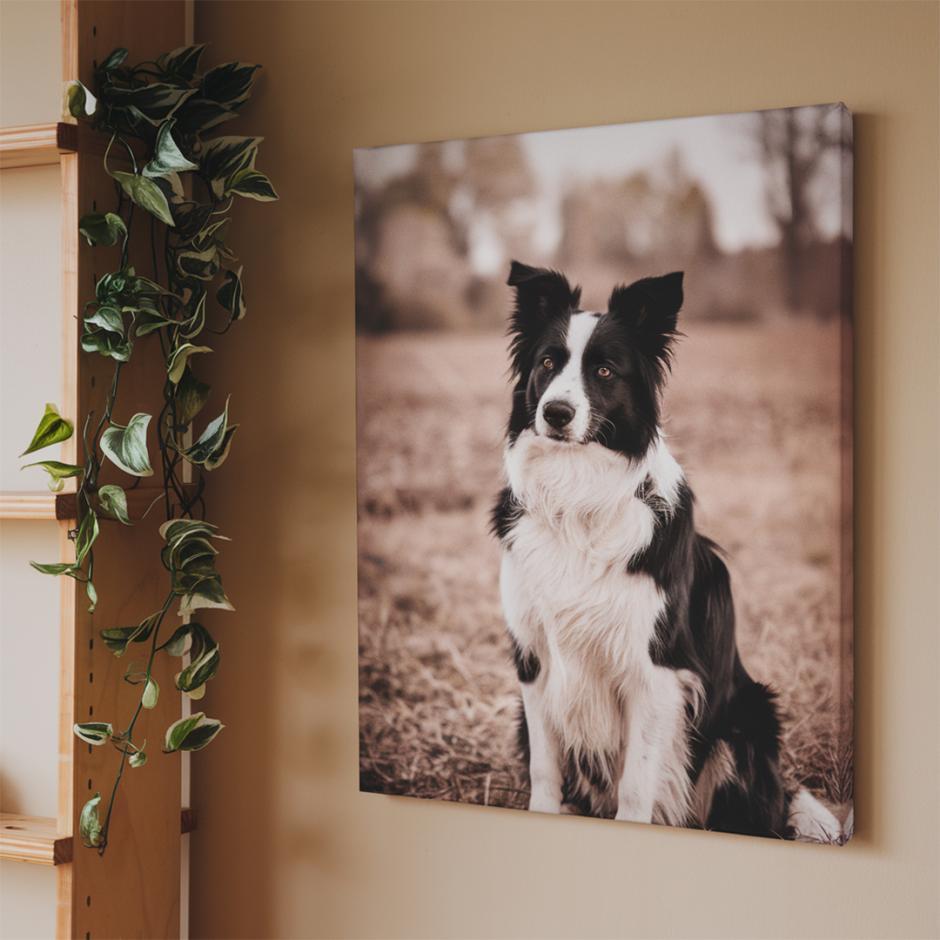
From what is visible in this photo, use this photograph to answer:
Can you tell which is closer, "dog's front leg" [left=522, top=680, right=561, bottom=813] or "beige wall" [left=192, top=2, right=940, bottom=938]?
"beige wall" [left=192, top=2, right=940, bottom=938]

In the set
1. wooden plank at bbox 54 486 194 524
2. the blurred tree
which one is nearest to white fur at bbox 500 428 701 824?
the blurred tree

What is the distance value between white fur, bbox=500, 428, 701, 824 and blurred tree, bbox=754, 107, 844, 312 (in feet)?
0.96

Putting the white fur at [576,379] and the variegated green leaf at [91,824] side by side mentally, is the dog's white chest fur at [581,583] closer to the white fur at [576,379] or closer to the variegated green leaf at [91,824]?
the white fur at [576,379]

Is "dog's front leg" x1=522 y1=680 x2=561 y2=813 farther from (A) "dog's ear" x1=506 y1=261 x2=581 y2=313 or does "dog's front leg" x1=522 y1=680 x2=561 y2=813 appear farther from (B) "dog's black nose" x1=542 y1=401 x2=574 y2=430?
(A) "dog's ear" x1=506 y1=261 x2=581 y2=313

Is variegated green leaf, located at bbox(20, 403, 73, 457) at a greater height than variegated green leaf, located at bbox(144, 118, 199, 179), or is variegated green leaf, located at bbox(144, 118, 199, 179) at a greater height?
variegated green leaf, located at bbox(144, 118, 199, 179)

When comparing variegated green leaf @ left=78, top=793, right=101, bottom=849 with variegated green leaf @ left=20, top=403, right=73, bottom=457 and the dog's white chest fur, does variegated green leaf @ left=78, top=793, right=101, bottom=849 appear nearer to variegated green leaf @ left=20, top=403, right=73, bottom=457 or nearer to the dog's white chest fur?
variegated green leaf @ left=20, top=403, right=73, bottom=457

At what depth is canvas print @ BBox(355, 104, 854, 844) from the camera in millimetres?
1521

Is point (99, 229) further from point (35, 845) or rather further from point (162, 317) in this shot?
point (35, 845)

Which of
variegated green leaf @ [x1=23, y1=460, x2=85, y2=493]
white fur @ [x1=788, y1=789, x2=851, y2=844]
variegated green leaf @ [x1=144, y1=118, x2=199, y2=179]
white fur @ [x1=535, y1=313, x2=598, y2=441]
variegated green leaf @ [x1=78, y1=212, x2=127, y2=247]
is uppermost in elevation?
variegated green leaf @ [x1=144, y1=118, x2=199, y2=179]

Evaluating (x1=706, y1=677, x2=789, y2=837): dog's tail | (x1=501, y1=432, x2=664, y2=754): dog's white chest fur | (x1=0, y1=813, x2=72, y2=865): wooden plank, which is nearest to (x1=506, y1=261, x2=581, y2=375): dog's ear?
(x1=501, y1=432, x2=664, y2=754): dog's white chest fur

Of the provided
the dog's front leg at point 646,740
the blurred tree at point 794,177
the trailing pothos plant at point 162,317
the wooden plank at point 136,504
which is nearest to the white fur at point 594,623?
the dog's front leg at point 646,740

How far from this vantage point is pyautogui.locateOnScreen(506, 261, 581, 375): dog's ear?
164cm

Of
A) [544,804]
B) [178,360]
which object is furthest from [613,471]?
[178,360]

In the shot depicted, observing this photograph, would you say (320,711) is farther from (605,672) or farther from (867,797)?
(867,797)
